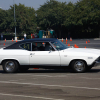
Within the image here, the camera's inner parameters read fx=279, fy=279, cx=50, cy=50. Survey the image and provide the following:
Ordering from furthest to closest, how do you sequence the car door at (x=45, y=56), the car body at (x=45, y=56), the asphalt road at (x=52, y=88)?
1. the car door at (x=45, y=56)
2. the car body at (x=45, y=56)
3. the asphalt road at (x=52, y=88)

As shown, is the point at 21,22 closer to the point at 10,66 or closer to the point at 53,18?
the point at 53,18

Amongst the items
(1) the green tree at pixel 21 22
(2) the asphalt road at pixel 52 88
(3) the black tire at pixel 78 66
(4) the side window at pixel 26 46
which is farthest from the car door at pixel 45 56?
(1) the green tree at pixel 21 22

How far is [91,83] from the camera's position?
29.4 feet

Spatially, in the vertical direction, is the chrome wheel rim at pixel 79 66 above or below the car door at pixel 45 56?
below

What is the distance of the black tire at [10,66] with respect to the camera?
38.7 feet

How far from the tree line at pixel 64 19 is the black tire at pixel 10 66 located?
176 feet

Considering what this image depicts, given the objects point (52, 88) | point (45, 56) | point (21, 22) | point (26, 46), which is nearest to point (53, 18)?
point (21, 22)

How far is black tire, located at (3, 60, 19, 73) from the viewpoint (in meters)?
11.8

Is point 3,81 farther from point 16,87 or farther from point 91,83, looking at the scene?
point 91,83

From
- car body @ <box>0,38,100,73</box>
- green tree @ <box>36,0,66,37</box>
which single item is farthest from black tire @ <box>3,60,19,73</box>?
green tree @ <box>36,0,66,37</box>

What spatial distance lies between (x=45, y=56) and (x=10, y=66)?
1.59 meters

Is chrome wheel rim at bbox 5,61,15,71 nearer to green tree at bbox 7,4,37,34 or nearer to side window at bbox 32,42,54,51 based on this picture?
side window at bbox 32,42,54,51

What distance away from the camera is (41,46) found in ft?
38.9

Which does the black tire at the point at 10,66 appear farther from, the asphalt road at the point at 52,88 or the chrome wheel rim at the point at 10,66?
the asphalt road at the point at 52,88
